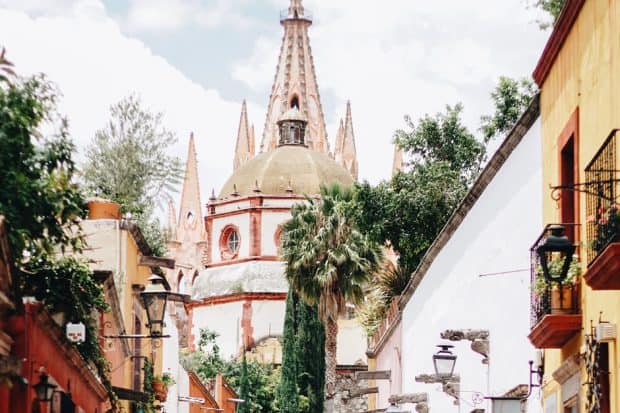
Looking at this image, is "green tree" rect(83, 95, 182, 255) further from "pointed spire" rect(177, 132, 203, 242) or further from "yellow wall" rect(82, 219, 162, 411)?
"pointed spire" rect(177, 132, 203, 242)

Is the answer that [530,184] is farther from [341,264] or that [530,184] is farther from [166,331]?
[341,264]

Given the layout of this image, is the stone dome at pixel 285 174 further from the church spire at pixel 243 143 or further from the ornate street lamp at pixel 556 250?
the ornate street lamp at pixel 556 250

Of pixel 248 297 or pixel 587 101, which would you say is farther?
pixel 248 297

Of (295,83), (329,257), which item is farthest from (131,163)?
(295,83)

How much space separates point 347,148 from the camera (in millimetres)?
110000

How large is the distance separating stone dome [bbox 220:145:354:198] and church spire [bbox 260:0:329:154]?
1064cm

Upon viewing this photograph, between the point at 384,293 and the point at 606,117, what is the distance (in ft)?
110

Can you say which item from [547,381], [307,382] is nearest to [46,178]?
[547,381]

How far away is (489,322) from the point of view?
80.7ft

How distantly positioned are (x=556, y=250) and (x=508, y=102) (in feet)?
104

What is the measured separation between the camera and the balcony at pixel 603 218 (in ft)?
42.5

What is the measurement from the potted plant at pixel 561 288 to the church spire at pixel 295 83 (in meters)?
86.7

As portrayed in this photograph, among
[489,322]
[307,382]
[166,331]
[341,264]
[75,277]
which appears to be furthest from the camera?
[307,382]

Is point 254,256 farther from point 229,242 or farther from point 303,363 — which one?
point 303,363
